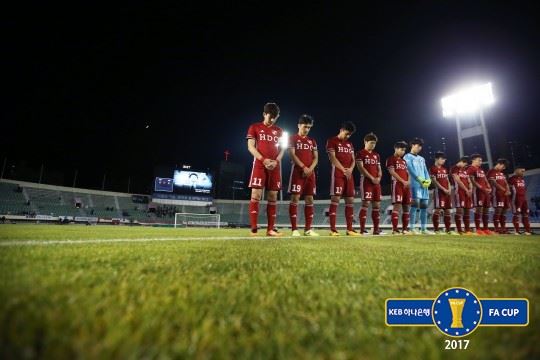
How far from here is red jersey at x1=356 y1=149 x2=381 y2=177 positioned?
6430 millimetres

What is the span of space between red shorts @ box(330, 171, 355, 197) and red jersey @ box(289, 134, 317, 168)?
777mm

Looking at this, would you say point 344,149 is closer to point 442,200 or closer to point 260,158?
point 260,158

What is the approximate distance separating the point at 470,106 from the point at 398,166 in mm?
17366

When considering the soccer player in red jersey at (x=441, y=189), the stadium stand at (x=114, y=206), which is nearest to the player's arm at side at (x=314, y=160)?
the soccer player in red jersey at (x=441, y=189)

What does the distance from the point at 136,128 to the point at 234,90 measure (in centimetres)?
1398

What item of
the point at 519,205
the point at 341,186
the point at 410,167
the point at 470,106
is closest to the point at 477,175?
the point at 519,205

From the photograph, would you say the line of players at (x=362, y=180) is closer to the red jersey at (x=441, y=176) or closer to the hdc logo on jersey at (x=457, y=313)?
the red jersey at (x=441, y=176)

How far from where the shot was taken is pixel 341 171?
19.0 feet

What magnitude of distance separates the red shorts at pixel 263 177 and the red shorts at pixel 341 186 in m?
1.51

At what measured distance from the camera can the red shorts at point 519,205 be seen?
28.2 feet

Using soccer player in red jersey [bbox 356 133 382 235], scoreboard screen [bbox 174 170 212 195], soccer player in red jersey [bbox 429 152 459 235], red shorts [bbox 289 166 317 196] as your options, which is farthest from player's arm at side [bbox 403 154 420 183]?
scoreboard screen [bbox 174 170 212 195]

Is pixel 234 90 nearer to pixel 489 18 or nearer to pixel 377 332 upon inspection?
pixel 489 18

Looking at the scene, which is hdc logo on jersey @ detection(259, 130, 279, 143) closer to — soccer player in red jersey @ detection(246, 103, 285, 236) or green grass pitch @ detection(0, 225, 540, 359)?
soccer player in red jersey @ detection(246, 103, 285, 236)

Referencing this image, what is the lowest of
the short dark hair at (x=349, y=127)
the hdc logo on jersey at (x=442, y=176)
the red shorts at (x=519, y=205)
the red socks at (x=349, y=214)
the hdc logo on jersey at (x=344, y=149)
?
the red socks at (x=349, y=214)
